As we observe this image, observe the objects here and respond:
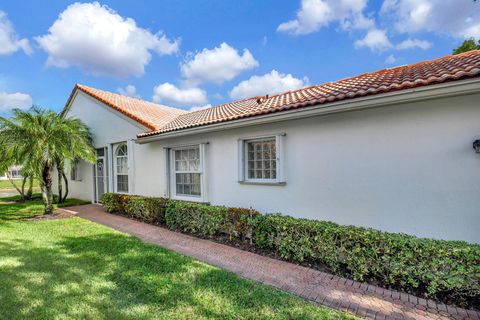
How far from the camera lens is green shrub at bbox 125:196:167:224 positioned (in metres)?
9.06

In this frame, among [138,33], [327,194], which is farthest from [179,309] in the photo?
[138,33]

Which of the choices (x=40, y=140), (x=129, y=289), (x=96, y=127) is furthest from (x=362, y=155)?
(x=96, y=127)

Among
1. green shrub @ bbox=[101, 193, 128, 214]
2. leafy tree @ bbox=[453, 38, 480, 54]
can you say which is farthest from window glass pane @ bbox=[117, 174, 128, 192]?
leafy tree @ bbox=[453, 38, 480, 54]

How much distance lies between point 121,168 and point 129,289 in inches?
393

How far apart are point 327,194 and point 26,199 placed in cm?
1943

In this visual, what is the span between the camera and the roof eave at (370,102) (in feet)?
13.9

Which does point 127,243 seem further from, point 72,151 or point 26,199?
point 26,199

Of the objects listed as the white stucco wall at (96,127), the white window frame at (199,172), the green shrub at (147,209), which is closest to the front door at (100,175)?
the white stucco wall at (96,127)

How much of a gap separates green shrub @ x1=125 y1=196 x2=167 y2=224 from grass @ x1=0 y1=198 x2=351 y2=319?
7.49ft

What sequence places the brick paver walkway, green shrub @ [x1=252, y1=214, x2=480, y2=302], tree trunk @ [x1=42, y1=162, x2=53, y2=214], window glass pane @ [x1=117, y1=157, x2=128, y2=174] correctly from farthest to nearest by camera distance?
1. window glass pane @ [x1=117, y1=157, x2=128, y2=174]
2. tree trunk @ [x1=42, y1=162, x2=53, y2=214]
3. green shrub @ [x1=252, y1=214, x2=480, y2=302]
4. the brick paver walkway

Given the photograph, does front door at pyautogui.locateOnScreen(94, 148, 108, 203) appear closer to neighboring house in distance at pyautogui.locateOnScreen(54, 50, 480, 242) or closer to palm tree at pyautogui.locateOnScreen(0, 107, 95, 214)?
palm tree at pyautogui.locateOnScreen(0, 107, 95, 214)

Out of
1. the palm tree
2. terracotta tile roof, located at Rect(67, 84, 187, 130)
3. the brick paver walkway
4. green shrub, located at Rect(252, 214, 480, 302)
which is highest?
terracotta tile roof, located at Rect(67, 84, 187, 130)

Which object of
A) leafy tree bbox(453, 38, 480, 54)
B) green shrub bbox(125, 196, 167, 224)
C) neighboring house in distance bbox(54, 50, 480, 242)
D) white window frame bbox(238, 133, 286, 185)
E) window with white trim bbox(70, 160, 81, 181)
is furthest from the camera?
window with white trim bbox(70, 160, 81, 181)

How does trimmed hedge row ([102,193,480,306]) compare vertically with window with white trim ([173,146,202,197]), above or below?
below
